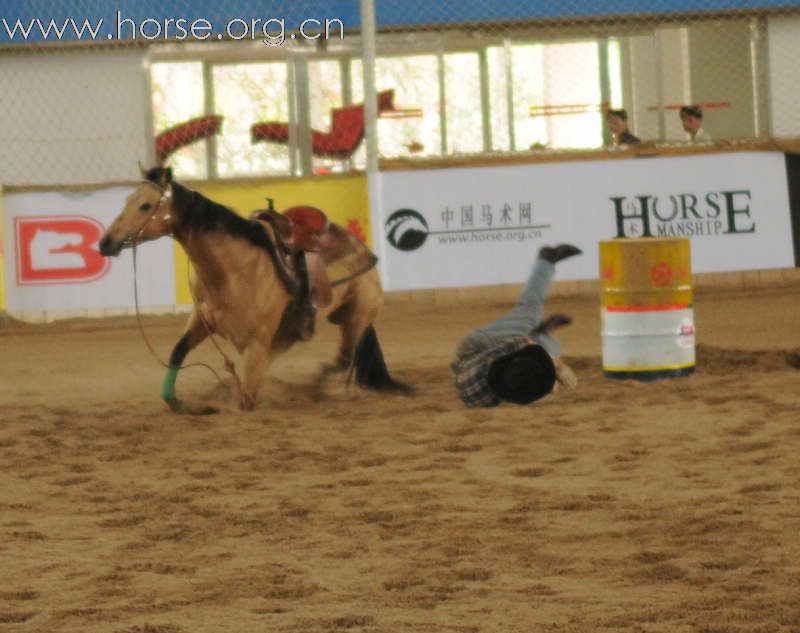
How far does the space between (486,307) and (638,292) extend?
198 inches

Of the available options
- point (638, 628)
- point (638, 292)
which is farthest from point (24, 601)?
point (638, 292)

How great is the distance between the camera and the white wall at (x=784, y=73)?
17.4 m

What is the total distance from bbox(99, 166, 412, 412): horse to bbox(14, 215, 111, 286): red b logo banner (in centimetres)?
542

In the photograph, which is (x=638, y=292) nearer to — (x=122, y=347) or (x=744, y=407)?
(x=744, y=407)

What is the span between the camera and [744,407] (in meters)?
8.51

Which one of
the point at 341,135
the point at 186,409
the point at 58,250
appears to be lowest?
the point at 186,409

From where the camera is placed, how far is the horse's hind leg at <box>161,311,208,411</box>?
934cm

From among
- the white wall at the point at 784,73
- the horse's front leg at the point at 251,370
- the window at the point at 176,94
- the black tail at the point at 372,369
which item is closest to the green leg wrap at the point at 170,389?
the horse's front leg at the point at 251,370

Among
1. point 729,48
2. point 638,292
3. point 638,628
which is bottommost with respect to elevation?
point 638,628

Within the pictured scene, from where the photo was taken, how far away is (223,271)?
9336 millimetres

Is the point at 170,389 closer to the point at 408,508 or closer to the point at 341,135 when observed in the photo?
the point at 408,508

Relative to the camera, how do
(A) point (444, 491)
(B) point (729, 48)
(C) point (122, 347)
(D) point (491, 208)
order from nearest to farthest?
(A) point (444, 491), (C) point (122, 347), (D) point (491, 208), (B) point (729, 48)

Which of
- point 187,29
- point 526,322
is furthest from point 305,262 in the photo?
point 187,29

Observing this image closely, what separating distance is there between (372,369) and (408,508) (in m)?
3.66
